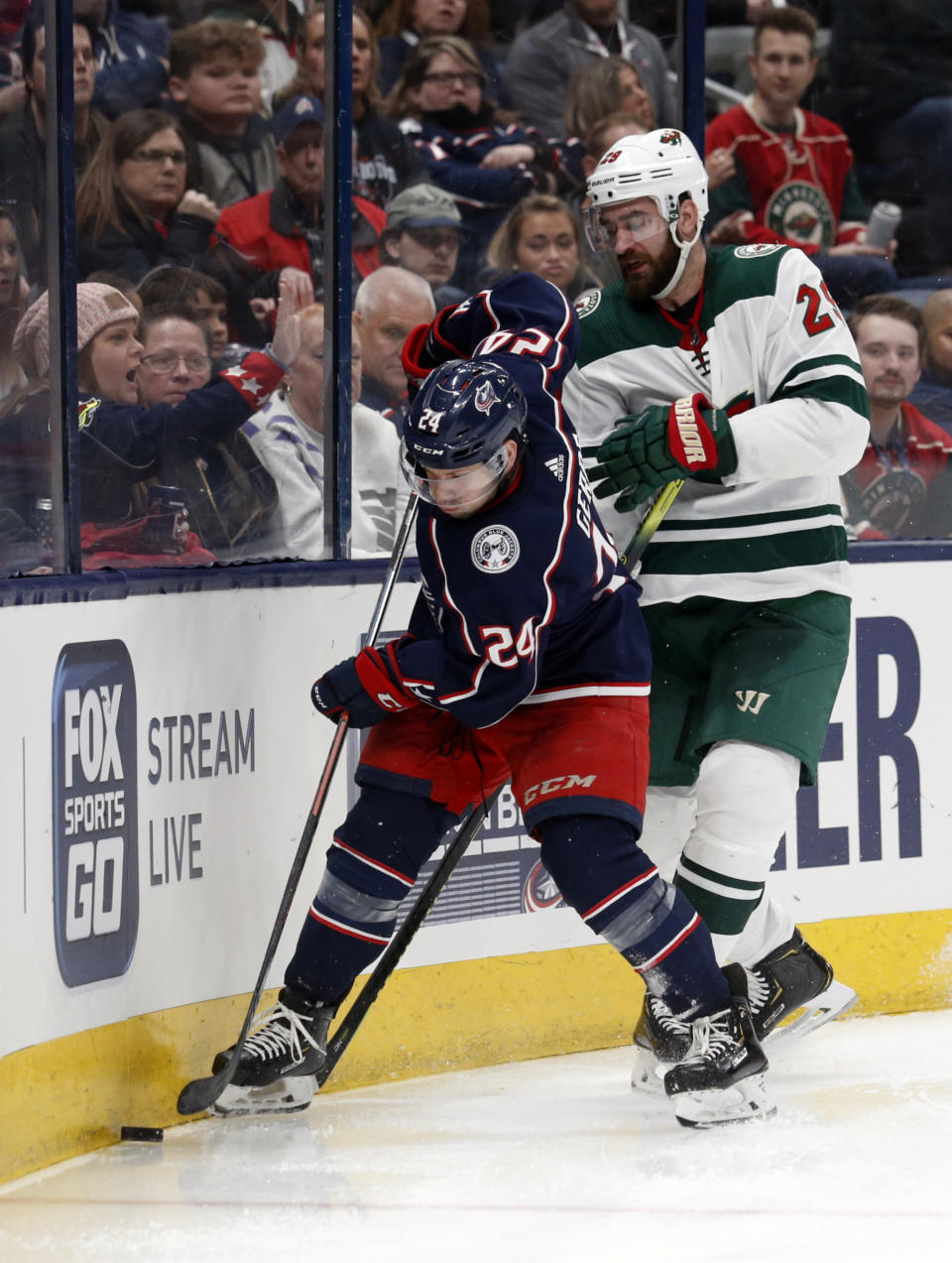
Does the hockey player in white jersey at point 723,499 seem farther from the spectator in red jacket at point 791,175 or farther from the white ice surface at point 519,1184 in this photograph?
the spectator in red jacket at point 791,175

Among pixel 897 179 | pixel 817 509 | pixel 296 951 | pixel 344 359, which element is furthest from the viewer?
pixel 897 179

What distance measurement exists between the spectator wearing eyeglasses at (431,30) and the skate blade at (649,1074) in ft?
6.74

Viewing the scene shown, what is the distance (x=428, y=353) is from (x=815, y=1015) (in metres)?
1.28

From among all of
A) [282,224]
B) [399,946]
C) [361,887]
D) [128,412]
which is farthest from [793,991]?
[282,224]

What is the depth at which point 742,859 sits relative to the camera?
2688 millimetres

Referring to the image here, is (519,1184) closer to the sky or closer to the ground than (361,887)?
closer to the ground

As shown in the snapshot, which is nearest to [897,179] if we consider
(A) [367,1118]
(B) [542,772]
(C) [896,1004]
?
(C) [896,1004]

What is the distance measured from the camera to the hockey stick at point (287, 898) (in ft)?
8.27

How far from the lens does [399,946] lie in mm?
2639

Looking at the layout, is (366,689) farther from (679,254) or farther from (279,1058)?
(679,254)

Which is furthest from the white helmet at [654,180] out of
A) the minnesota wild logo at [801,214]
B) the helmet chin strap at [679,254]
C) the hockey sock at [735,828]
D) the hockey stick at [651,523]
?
the minnesota wild logo at [801,214]

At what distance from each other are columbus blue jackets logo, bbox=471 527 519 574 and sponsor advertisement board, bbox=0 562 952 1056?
32 centimetres

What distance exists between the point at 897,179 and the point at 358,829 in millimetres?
2434

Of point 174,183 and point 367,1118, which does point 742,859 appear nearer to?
point 367,1118
